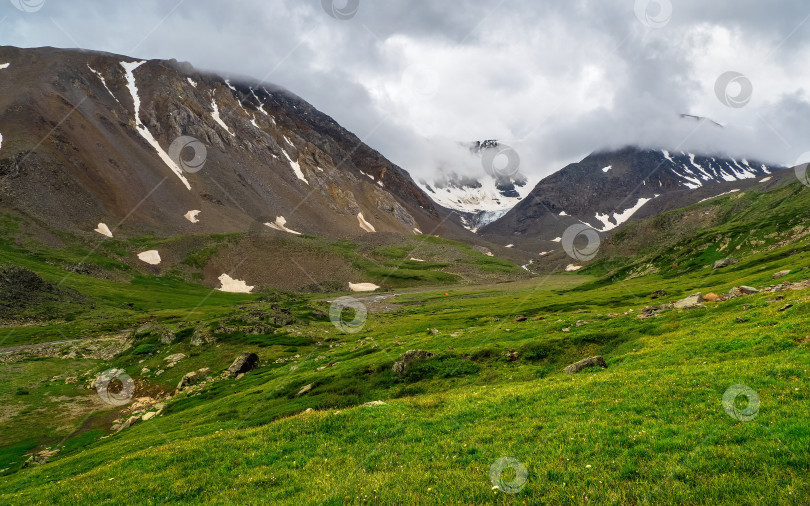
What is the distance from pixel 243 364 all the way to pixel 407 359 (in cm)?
3005

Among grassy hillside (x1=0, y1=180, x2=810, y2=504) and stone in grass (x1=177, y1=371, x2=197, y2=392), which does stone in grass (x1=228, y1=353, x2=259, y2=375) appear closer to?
stone in grass (x1=177, y1=371, x2=197, y2=392)

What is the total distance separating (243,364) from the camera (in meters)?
54.5

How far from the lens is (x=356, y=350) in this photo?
53.2 meters

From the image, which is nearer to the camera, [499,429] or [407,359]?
[499,429]

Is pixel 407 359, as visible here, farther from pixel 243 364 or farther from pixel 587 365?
pixel 243 364

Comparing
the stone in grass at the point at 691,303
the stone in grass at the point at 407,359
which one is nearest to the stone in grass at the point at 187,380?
the stone in grass at the point at 407,359

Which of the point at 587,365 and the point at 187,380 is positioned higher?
the point at 587,365

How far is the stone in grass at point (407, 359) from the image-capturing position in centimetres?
3378

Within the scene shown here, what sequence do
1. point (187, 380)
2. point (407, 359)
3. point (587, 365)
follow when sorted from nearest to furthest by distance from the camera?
point (587, 365) < point (407, 359) < point (187, 380)

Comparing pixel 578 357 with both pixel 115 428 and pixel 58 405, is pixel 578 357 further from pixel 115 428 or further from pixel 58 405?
pixel 58 405

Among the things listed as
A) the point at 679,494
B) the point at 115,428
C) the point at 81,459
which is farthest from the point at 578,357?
the point at 115,428

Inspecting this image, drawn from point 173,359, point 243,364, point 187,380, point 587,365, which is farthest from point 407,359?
point 173,359

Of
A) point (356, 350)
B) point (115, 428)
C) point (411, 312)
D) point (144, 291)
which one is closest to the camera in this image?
point (115, 428)

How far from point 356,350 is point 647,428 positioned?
4294cm
